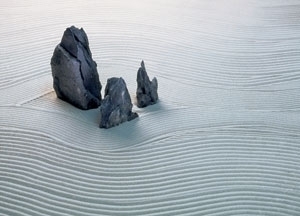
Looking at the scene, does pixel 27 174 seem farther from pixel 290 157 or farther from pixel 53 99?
pixel 290 157

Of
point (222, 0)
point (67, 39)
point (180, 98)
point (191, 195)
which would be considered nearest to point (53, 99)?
point (67, 39)

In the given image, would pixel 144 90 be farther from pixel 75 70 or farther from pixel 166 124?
pixel 75 70

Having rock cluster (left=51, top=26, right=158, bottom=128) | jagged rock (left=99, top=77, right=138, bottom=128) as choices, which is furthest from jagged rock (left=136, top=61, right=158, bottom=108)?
jagged rock (left=99, top=77, right=138, bottom=128)

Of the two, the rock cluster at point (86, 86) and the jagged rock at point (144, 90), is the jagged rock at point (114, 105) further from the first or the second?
the jagged rock at point (144, 90)

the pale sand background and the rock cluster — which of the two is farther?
the rock cluster

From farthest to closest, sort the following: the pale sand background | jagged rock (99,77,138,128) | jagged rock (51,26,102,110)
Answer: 1. jagged rock (51,26,102,110)
2. jagged rock (99,77,138,128)
3. the pale sand background

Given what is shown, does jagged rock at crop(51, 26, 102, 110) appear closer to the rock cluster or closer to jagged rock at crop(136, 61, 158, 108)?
the rock cluster

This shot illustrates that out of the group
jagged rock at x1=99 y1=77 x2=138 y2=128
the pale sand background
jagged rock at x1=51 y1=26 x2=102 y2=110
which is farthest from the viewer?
jagged rock at x1=51 y1=26 x2=102 y2=110
